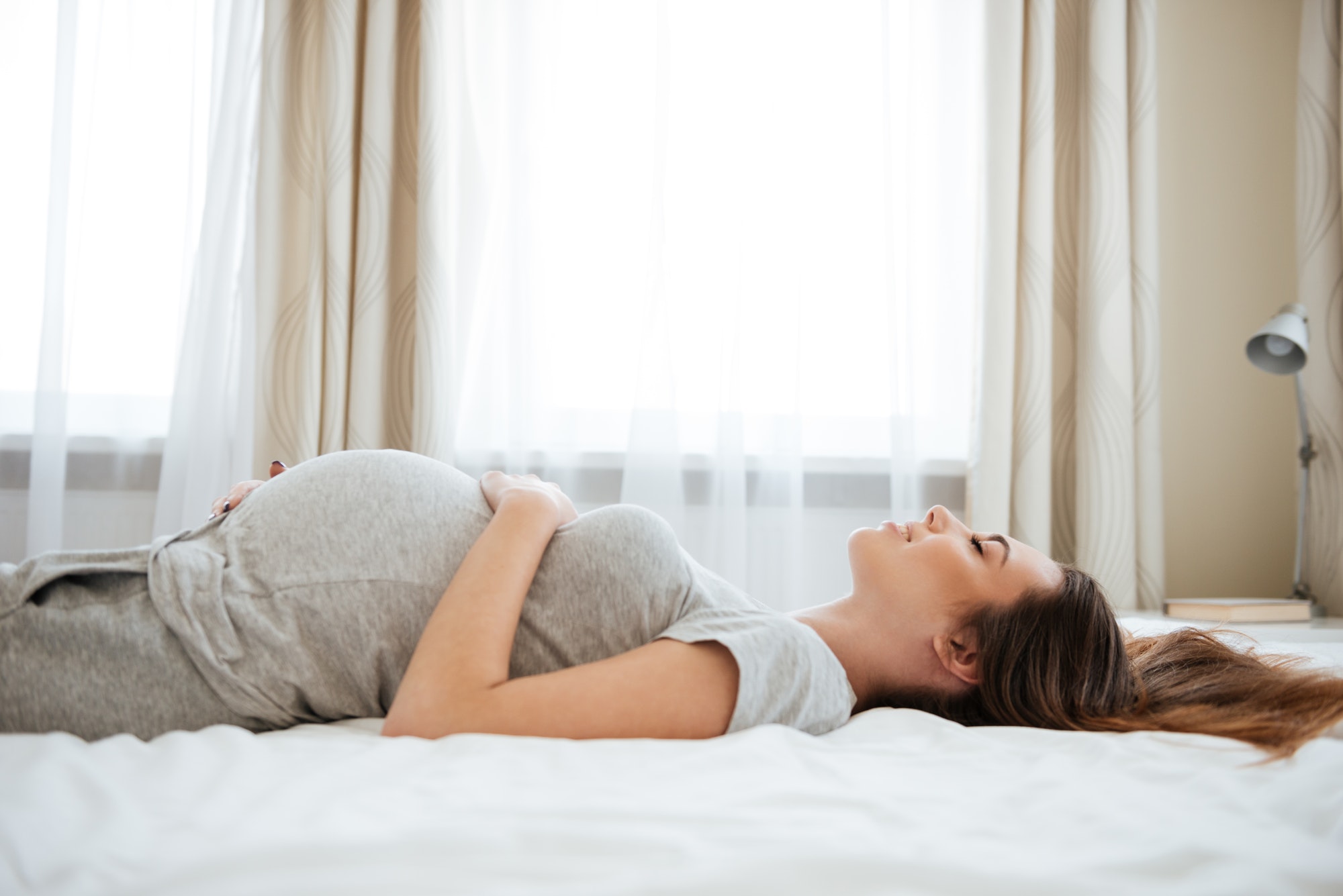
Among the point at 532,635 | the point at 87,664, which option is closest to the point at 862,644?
the point at 532,635

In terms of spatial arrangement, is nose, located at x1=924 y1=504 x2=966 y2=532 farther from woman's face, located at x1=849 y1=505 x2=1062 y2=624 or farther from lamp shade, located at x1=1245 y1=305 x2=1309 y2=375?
lamp shade, located at x1=1245 y1=305 x2=1309 y2=375

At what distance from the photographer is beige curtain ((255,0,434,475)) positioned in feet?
7.30

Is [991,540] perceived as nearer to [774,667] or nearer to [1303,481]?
[774,667]

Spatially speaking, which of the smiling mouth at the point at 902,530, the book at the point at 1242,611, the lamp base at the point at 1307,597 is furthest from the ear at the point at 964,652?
the lamp base at the point at 1307,597

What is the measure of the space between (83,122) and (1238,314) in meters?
3.14

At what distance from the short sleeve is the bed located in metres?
0.04

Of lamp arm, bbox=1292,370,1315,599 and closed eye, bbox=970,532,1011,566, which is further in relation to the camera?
lamp arm, bbox=1292,370,1315,599

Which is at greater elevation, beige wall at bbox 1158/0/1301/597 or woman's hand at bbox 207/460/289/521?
beige wall at bbox 1158/0/1301/597

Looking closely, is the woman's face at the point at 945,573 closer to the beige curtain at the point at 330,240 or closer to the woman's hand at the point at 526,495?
the woman's hand at the point at 526,495

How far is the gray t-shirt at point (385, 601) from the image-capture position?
84 cm

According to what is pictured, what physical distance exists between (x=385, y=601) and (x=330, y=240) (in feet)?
5.30

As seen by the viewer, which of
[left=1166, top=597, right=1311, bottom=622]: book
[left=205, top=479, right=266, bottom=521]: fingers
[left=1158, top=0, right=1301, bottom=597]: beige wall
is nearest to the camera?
[left=205, top=479, right=266, bottom=521]: fingers

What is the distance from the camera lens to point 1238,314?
96.6 inches

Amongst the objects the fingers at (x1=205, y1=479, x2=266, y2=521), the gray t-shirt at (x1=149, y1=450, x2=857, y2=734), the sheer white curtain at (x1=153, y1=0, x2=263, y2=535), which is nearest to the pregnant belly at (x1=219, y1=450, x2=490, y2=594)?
the gray t-shirt at (x1=149, y1=450, x2=857, y2=734)
